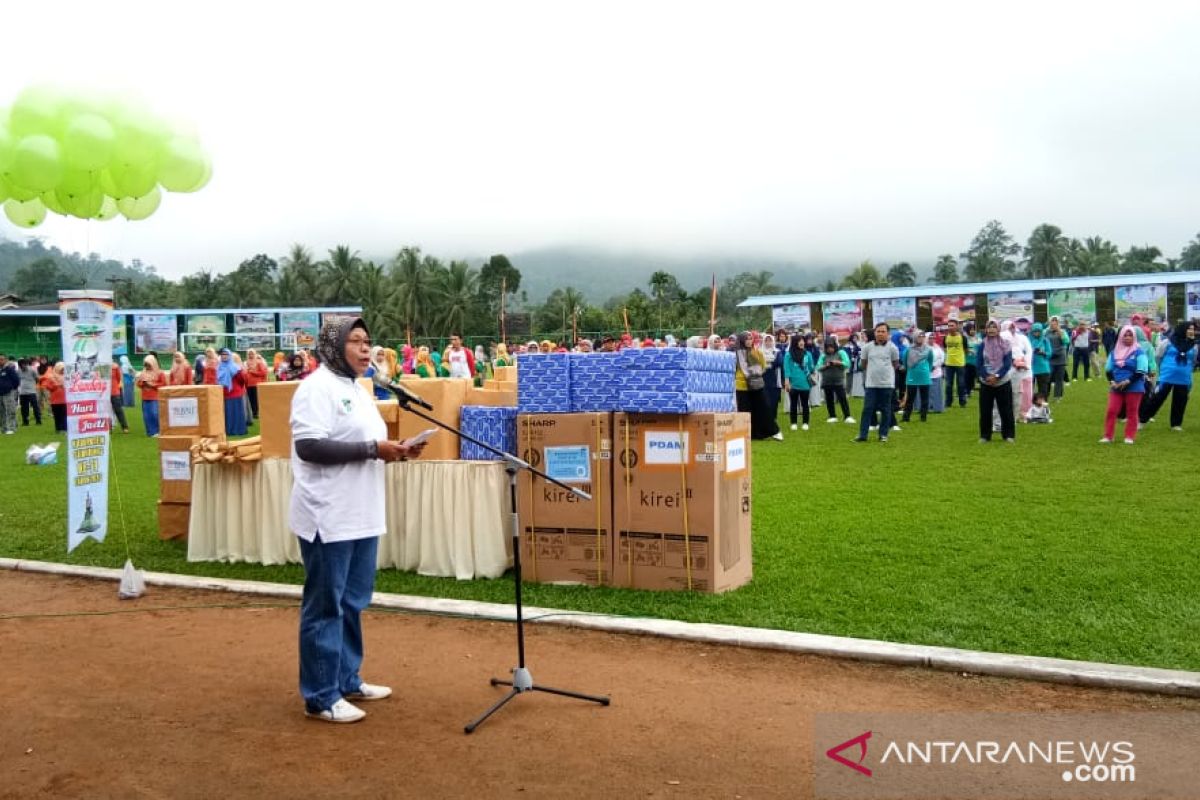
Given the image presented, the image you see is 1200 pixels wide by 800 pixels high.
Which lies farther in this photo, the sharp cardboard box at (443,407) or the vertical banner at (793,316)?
the vertical banner at (793,316)

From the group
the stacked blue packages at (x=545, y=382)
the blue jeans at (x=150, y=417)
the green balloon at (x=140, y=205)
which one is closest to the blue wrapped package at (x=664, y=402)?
the stacked blue packages at (x=545, y=382)

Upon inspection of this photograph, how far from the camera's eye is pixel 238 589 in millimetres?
7359

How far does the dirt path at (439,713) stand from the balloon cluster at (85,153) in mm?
3641

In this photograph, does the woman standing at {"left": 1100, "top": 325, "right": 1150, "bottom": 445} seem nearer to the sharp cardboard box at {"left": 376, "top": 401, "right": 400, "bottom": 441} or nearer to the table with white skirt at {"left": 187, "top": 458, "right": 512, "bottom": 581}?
the table with white skirt at {"left": 187, "top": 458, "right": 512, "bottom": 581}

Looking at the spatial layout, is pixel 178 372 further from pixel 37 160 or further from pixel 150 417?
pixel 37 160

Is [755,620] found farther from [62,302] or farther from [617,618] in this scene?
[62,302]

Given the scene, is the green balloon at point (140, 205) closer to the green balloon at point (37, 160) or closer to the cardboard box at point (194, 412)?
the green balloon at point (37, 160)

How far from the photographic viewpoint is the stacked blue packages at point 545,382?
7066 mm

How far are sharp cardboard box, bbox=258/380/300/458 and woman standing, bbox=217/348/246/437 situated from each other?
12556 millimetres

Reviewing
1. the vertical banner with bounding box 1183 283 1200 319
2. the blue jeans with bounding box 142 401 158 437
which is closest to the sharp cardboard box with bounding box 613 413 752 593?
the blue jeans with bounding box 142 401 158 437

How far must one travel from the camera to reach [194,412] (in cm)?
916

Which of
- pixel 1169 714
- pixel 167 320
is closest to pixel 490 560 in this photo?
pixel 1169 714

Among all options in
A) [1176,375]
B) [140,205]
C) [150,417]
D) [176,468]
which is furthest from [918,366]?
[150,417]

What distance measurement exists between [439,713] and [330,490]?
123cm
